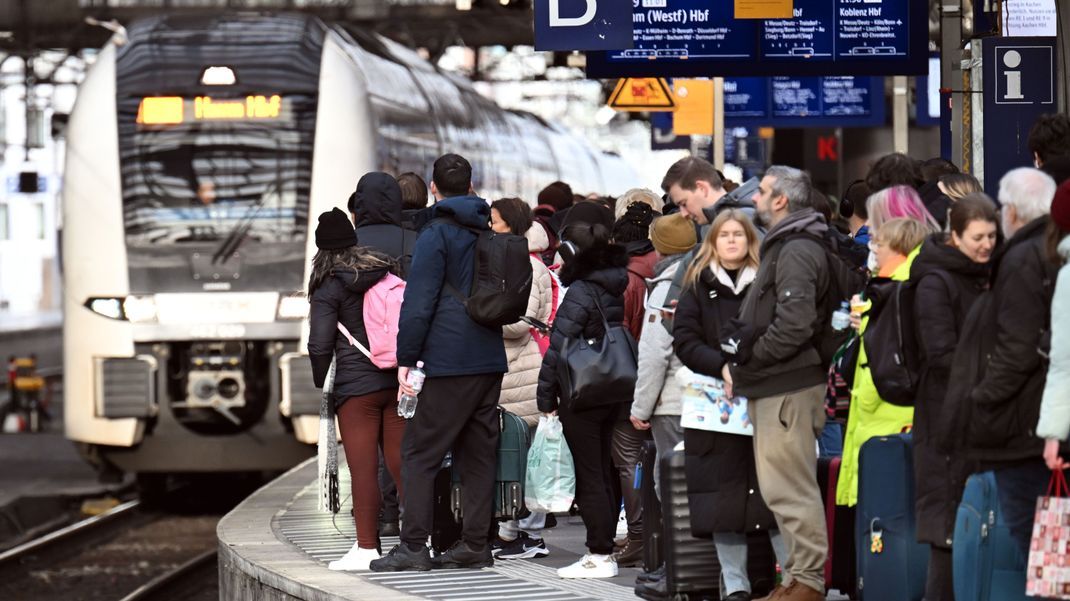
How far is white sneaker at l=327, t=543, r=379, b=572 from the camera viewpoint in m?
8.59

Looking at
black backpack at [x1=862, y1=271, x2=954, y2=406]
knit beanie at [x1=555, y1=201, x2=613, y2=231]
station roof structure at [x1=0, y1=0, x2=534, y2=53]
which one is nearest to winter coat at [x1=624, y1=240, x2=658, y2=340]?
knit beanie at [x1=555, y1=201, x2=613, y2=231]

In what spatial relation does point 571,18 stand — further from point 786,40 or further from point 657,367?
point 657,367

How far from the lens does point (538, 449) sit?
8.64 m

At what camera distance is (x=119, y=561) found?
1434 centimetres

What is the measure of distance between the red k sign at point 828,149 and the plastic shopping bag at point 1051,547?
2613cm

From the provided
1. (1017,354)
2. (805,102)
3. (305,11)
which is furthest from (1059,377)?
(305,11)

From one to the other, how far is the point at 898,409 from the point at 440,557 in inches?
90.5

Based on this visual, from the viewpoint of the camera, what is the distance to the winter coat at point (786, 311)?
22.9 ft

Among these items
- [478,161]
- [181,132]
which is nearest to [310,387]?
[181,132]

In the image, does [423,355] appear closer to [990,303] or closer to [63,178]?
[990,303]

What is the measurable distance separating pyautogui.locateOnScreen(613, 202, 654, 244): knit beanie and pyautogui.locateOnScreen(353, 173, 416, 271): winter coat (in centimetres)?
92

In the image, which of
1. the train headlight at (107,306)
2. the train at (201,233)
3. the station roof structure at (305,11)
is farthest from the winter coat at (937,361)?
the station roof structure at (305,11)

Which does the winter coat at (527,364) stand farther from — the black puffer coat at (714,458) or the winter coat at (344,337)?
the black puffer coat at (714,458)

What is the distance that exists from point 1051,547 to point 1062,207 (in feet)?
3.14
